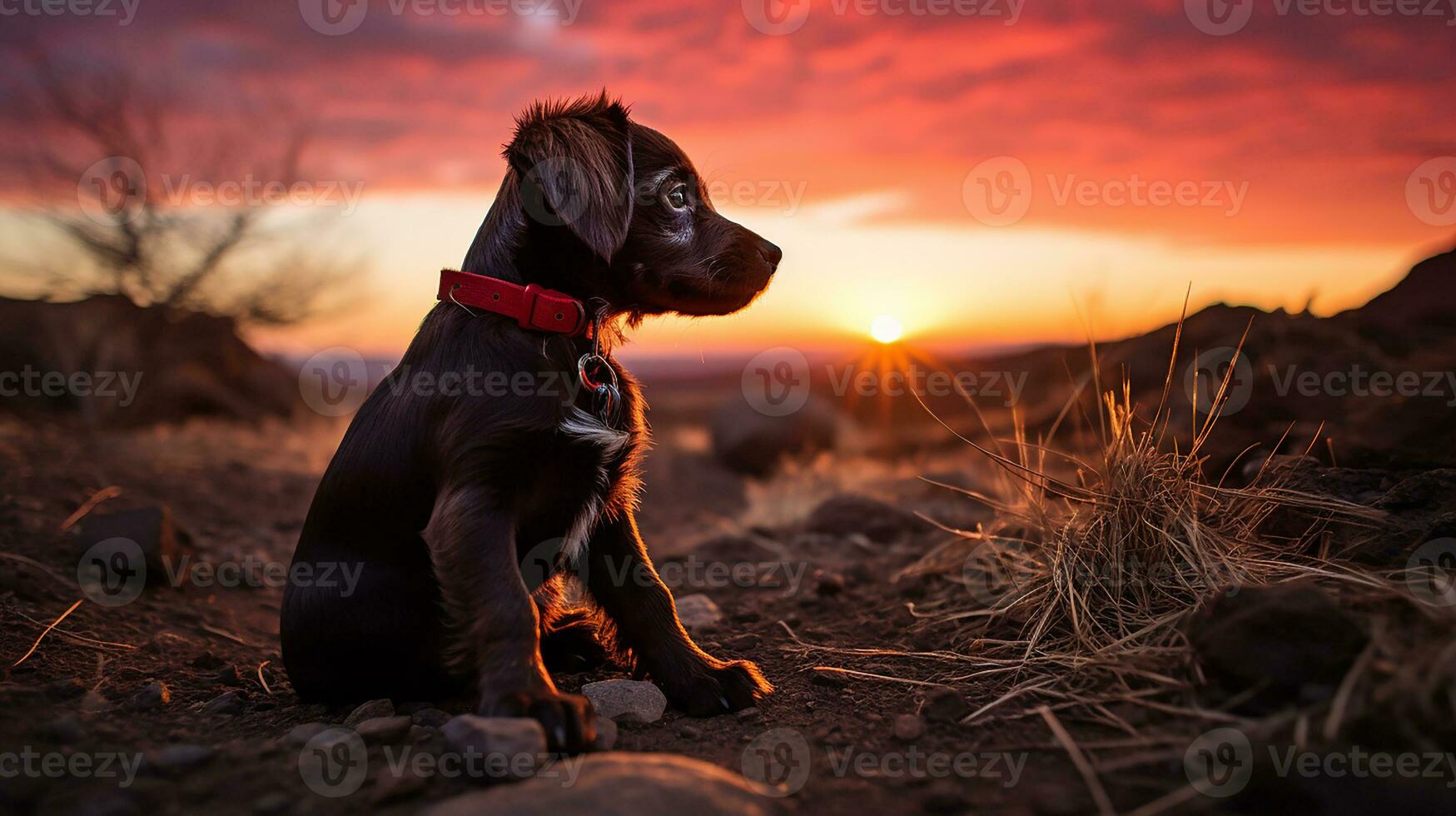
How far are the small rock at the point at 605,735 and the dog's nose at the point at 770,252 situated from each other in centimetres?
202

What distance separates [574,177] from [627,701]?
1948 millimetres

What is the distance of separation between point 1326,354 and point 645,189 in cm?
469

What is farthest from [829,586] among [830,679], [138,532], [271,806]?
[138,532]

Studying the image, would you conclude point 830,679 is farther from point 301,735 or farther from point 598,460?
point 301,735

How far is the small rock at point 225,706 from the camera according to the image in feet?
10.5

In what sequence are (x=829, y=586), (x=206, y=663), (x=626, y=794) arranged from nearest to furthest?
(x=626, y=794), (x=206, y=663), (x=829, y=586)

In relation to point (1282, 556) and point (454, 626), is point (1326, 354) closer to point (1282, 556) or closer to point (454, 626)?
point (1282, 556)

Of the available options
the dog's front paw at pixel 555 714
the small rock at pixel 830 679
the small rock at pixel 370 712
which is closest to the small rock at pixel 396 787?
the dog's front paw at pixel 555 714

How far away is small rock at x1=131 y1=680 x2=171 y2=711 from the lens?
3.16 meters

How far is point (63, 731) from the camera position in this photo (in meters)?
2.63

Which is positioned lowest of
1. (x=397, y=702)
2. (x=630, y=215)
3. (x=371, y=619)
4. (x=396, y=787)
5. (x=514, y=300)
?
(x=397, y=702)

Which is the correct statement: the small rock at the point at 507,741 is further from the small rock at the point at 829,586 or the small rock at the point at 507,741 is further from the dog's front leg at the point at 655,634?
the small rock at the point at 829,586

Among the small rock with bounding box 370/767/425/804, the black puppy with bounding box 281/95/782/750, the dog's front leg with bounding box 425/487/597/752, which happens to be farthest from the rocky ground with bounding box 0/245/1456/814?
the black puppy with bounding box 281/95/782/750

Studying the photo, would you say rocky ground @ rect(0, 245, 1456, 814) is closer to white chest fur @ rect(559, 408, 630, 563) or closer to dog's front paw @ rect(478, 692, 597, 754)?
dog's front paw @ rect(478, 692, 597, 754)
